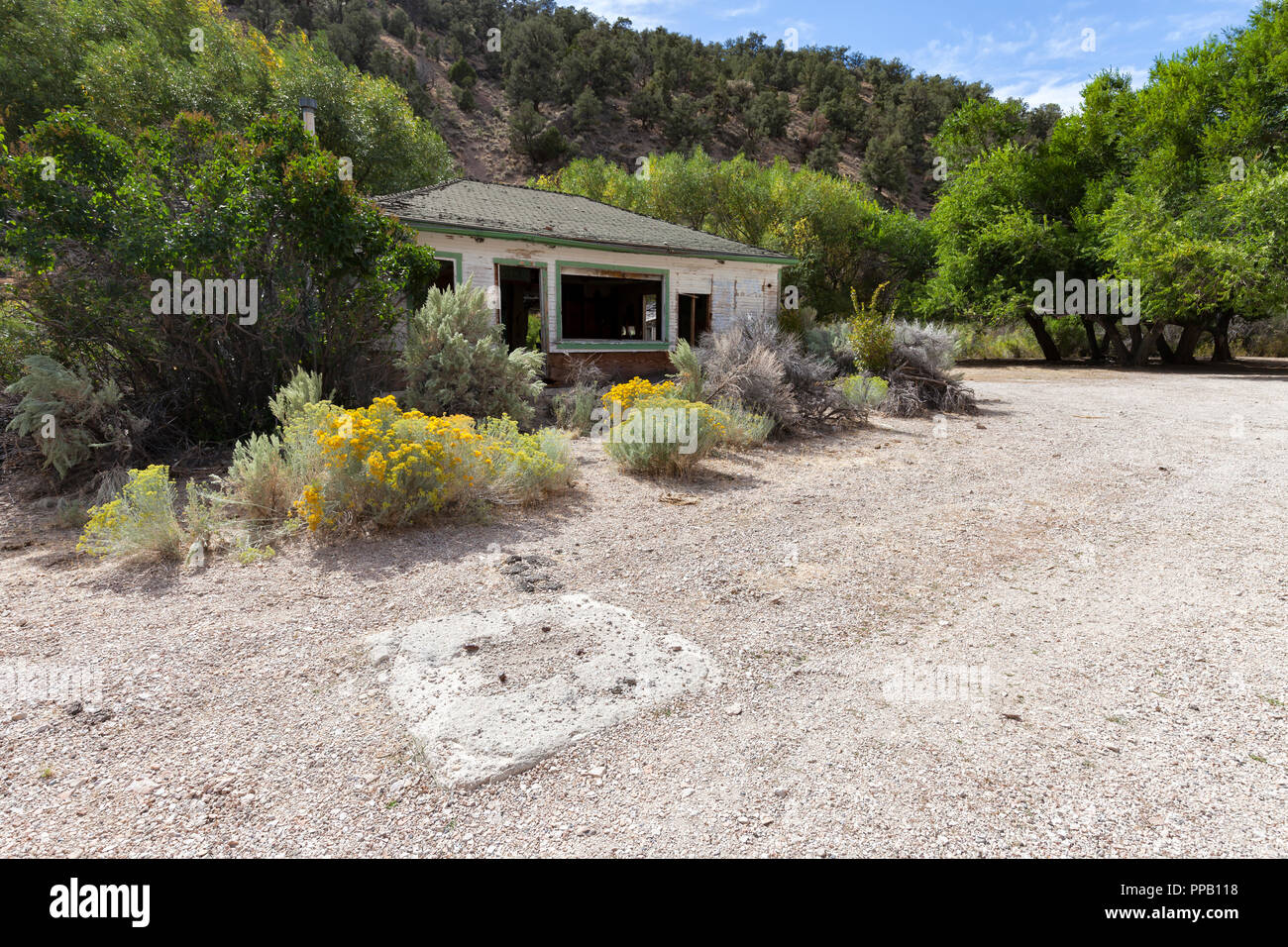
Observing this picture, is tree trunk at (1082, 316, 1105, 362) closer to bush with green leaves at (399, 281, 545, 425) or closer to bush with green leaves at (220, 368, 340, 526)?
bush with green leaves at (399, 281, 545, 425)


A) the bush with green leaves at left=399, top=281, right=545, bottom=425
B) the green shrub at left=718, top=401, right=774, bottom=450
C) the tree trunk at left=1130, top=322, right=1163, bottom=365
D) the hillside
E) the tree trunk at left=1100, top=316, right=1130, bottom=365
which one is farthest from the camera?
the hillside

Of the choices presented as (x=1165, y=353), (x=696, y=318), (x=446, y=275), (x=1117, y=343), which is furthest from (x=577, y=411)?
(x=1165, y=353)

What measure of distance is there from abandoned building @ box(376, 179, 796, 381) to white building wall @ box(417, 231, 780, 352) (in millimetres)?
21

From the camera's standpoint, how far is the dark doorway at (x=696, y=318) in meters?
16.4

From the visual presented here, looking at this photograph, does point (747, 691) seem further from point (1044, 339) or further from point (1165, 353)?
point (1165, 353)

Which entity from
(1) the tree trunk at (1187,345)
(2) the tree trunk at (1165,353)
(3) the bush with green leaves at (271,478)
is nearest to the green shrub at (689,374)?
(3) the bush with green leaves at (271,478)

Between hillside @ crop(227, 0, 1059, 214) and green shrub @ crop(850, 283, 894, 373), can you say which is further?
hillside @ crop(227, 0, 1059, 214)

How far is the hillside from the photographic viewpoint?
4203cm

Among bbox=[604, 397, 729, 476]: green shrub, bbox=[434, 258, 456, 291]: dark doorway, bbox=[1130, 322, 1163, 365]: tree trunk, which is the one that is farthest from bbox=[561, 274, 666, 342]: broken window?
bbox=[1130, 322, 1163, 365]: tree trunk

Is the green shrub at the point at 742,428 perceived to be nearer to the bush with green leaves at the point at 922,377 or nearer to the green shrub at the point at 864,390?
the green shrub at the point at 864,390

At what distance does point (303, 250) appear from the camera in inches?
286

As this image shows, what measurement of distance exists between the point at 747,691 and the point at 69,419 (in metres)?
6.73
